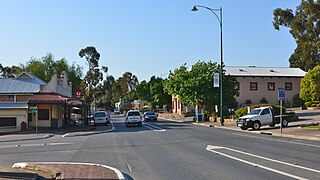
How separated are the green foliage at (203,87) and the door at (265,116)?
19.0 m

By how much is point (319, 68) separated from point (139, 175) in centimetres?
2649

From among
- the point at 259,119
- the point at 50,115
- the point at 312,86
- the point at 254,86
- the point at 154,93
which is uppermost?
the point at 254,86

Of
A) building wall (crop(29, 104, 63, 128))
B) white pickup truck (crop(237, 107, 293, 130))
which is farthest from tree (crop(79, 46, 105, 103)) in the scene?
white pickup truck (crop(237, 107, 293, 130))

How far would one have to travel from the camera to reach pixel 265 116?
38312mm

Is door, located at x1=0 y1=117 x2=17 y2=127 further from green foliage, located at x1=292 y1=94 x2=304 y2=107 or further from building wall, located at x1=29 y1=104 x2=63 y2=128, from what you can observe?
green foliage, located at x1=292 y1=94 x2=304 y2=107

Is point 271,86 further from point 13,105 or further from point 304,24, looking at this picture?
point 13,105

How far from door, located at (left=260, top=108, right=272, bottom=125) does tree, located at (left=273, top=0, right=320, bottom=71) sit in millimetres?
23912

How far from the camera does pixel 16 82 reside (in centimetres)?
4872

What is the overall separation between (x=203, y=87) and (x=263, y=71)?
2745 centimetres

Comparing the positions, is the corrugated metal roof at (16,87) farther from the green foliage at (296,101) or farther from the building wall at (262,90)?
the green foliage at (296,101)

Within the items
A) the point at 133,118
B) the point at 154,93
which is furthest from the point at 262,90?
the point at 154,93

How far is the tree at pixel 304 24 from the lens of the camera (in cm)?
6060

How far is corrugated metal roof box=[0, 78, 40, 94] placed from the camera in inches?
1831

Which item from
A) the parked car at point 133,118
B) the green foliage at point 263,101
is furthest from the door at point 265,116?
the green foliage at point 263,101
